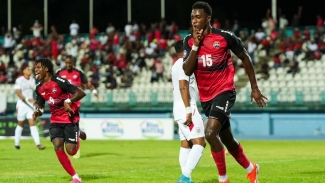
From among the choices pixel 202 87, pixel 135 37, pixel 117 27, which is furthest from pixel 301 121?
pixel 202 87

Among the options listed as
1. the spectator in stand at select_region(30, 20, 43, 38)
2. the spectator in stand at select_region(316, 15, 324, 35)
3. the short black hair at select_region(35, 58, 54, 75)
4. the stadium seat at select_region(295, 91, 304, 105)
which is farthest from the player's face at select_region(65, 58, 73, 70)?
the spectator in stand at select_region(30, 20, 43, 38)

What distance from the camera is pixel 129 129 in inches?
1219

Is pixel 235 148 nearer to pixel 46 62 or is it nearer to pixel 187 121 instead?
pixel 187 121

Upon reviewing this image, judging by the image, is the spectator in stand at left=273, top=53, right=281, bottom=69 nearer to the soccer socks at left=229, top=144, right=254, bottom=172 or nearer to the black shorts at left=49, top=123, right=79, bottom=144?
the black shorts at left=49, top=123, right=79, bottom=144

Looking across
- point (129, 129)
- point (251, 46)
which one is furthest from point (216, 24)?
point (129, 129)

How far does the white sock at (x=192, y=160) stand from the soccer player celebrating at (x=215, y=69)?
443 millimetres

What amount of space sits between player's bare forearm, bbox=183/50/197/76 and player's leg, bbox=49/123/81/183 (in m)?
2.92

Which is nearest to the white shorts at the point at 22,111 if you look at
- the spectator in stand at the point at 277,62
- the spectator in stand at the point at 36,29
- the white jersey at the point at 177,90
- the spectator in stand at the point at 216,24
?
the white jersey at the point at 177,90

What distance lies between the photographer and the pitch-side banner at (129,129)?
3059 cm

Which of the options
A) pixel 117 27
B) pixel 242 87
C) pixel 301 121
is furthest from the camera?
pixel 117 27

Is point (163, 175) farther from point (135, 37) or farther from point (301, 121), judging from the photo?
point (135, 37)

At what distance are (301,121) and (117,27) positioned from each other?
1459cm

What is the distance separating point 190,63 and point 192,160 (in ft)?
4.72

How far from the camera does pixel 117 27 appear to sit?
1704 inches
